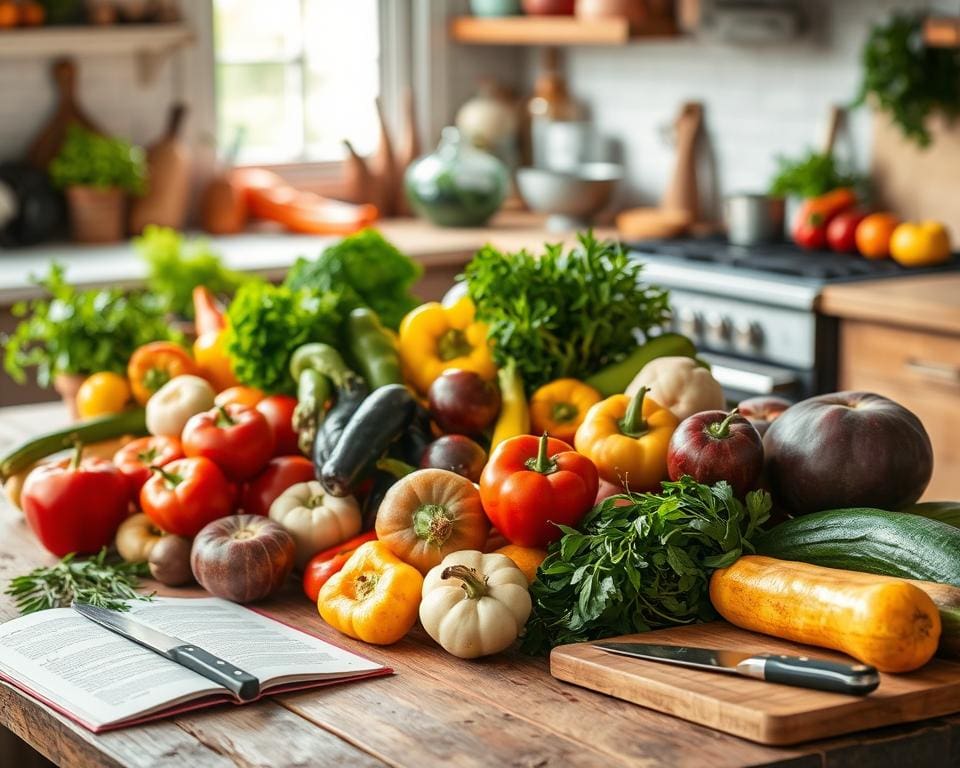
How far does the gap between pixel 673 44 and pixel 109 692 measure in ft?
13.1

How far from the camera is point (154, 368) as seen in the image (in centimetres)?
229

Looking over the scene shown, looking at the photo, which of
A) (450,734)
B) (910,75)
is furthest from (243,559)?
(910,75)

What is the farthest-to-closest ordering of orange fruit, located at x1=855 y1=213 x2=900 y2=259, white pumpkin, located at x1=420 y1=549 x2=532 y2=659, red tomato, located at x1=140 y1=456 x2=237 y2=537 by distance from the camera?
orange fruit, located at x1=855 y1=213 x2=900 y2=259
red tomato, located at x1=140 y1=456 x2=237 y2=537
white pumpkin, located at x1=420 y1=549 x2=532 y2=659

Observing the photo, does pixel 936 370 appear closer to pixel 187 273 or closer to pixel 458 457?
pixel 187 273

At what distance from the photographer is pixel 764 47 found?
469 centimetres

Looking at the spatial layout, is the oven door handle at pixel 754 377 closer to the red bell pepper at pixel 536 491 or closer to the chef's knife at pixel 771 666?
the red bell pepper at pixel 536 491

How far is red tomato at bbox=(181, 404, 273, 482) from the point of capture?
190cm

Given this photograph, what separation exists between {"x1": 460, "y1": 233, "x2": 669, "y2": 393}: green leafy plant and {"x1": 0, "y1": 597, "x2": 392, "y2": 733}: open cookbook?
1.72 ft

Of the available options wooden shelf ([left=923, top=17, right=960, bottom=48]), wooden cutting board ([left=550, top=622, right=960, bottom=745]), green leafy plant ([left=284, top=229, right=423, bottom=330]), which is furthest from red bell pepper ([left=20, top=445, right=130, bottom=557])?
wooden shelf ([left=923, top=17, right=960, bottom=48])

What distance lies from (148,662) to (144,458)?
0.49 metres

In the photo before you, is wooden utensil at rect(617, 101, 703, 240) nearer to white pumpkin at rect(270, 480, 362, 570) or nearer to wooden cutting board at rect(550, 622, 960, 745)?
white pumpkin at rect(270, 480, 362, 570)

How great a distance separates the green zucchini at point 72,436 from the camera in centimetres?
215

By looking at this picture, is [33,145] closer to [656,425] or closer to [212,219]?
[212,219]

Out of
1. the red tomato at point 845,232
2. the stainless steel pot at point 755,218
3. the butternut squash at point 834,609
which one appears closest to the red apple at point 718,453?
the butternut squash at point 834,609
